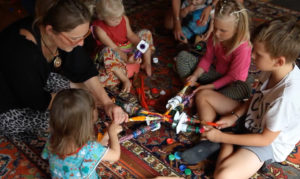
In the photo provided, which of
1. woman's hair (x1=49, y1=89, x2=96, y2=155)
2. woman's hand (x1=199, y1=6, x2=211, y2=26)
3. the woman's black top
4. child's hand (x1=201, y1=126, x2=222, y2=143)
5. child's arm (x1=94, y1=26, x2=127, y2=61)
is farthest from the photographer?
woman's hand (x1=199, y1=6, x2=211, y2=26)

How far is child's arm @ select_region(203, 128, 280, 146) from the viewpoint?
1141 mm

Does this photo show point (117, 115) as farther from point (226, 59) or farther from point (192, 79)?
point (226, 59)

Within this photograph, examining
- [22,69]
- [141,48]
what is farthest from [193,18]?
[22,69]

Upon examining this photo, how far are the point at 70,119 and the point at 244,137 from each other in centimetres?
78

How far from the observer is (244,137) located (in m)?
1.22

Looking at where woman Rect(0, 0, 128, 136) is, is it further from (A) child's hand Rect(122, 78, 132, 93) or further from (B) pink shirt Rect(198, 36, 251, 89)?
(B) pink shirt Rect(198, 36, 251, 89)

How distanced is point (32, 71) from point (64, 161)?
1.60ft

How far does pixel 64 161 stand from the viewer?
0.98 meters

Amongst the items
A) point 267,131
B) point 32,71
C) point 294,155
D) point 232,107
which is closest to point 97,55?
point 32,71

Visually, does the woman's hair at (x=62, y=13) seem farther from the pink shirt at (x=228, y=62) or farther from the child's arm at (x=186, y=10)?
the child's arm at (x=186, y=10)

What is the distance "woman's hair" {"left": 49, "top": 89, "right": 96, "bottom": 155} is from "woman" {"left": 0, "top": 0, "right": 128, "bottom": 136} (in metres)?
0.34

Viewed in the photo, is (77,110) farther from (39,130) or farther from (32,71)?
(39,130)

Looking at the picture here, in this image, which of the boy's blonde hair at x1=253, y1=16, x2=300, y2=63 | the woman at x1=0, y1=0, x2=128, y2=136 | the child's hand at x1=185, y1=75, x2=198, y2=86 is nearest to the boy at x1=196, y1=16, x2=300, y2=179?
the boy's blonde hair at x1=253, y1=16, x2=300, y2=63

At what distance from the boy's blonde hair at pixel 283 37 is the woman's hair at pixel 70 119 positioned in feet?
2.47
